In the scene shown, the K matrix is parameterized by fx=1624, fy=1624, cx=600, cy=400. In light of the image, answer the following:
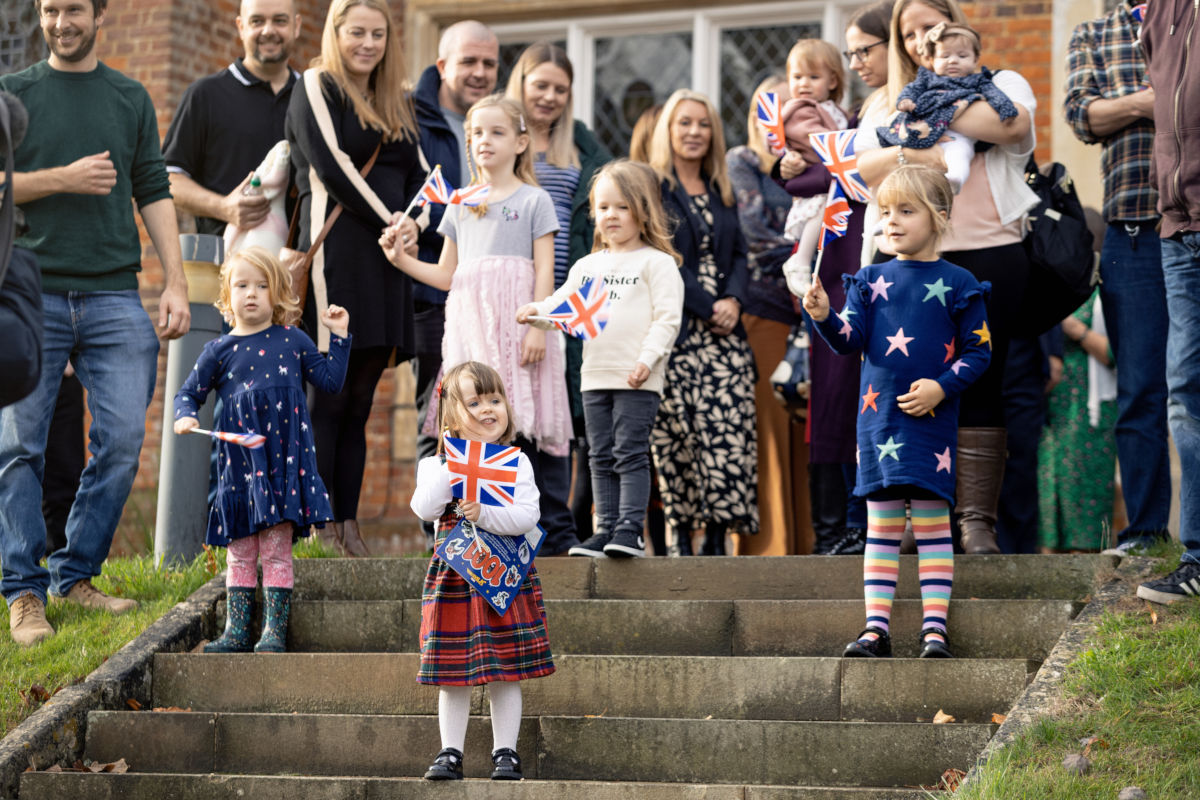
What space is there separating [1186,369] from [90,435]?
4041 millimetres

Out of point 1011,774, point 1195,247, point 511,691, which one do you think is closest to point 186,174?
point 511,691

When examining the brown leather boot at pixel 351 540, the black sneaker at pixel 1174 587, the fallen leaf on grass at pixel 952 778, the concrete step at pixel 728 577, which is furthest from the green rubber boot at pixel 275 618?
the black sneaker at pixel 1174 587

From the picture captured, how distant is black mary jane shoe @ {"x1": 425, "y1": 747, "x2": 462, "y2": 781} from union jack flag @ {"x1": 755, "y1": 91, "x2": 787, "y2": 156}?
325 cm

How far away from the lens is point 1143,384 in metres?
6.15

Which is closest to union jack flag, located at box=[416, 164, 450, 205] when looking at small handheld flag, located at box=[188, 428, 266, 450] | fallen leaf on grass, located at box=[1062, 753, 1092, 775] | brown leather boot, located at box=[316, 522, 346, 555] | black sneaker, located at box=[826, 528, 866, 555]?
small handheld flag, located at box=[188, 428, 266, 450]

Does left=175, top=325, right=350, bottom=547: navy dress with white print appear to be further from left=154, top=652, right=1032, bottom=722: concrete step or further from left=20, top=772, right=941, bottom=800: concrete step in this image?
left=20, top=772, right=941, bottom=800: concrete step

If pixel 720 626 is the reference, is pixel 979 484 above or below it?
above

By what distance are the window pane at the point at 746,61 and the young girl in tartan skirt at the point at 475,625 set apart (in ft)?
20.3

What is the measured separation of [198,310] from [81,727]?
2.50 meters

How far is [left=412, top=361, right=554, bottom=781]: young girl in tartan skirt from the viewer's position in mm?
4836

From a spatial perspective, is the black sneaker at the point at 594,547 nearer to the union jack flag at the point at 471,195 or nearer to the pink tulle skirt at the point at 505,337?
the pink tulle skirt at the point at 505,337

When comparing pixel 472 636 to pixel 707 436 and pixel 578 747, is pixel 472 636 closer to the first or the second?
pixel 578 747

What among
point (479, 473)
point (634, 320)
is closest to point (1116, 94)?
point (634, 320)

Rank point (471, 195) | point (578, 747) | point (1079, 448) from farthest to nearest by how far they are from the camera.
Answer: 1. point (1079, 448)
2. point (471, 195)
3. point (578, 747)
